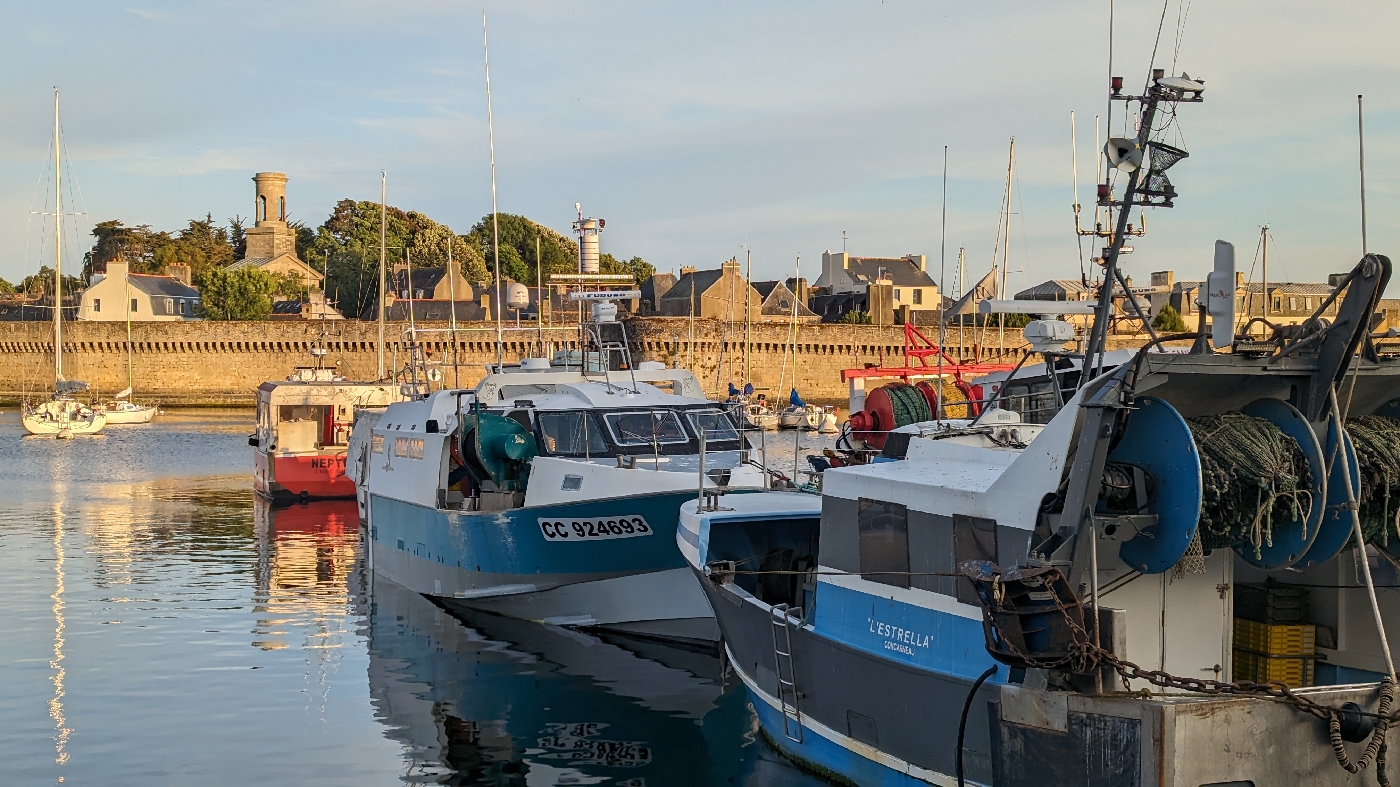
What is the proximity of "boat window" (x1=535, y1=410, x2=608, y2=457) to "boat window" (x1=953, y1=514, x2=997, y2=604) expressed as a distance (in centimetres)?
945

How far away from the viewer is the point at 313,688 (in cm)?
1639

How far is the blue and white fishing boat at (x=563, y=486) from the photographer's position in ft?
57.1

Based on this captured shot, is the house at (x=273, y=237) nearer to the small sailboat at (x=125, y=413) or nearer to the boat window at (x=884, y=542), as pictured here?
the small sailboat at (x=125, y=413)

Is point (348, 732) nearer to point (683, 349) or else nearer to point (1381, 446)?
point (1381, 446)

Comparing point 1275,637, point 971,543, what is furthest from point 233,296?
point 1275,637

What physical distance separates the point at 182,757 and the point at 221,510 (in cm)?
2226

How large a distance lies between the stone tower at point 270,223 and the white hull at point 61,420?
55067 millimetres

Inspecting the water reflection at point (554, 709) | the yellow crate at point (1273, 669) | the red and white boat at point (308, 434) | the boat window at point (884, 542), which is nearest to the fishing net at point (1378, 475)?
the yellow crate at point (1273, 669)

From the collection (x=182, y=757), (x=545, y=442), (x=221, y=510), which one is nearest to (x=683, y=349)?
(x=221, y=510)

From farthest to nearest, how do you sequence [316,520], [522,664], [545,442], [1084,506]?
[316,520] < [545,442] < [522,664] < [1084,506]

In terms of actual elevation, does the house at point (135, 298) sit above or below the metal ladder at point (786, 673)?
above

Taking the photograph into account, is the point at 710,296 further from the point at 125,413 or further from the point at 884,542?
the point at 884,542

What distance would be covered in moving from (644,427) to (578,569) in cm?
230

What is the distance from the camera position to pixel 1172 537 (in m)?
8.84
